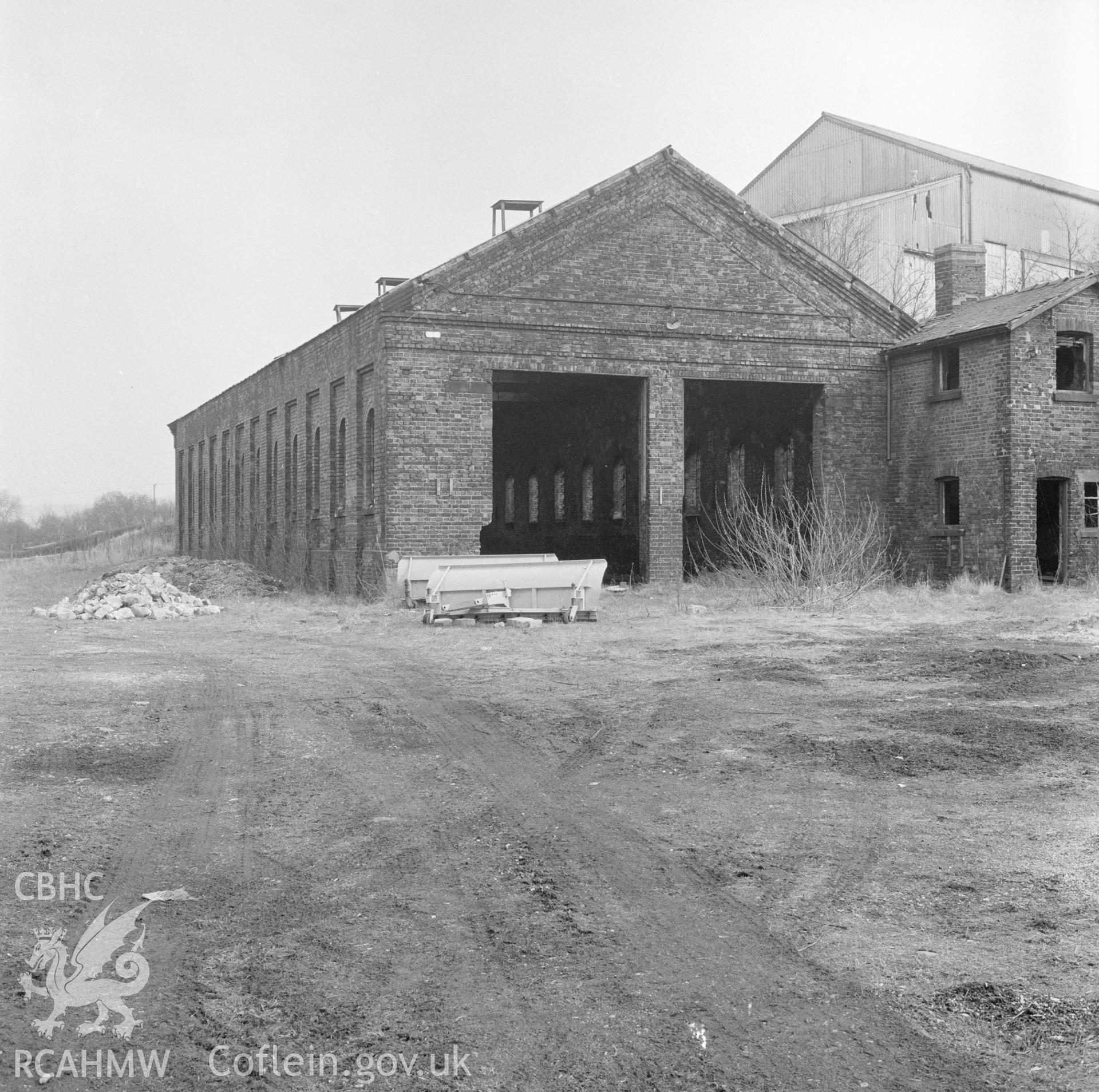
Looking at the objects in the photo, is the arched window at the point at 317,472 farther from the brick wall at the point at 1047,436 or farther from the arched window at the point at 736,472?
the brick wall at the point at 1047,436

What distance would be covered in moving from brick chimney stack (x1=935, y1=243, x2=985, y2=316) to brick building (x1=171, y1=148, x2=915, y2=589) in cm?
236

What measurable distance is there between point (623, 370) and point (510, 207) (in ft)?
19.0

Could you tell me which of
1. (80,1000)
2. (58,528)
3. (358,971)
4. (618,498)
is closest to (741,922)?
(358,971)

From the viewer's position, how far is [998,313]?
1032 inches

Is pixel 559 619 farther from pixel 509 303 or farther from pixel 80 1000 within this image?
pixel 80 1000

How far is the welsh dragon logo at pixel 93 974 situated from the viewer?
14.9 ft

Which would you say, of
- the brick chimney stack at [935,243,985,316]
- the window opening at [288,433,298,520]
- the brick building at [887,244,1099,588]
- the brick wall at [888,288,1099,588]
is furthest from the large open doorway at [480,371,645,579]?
the brick chimney stack at [935,243,985,316]

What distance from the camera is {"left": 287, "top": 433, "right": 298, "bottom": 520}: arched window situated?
32906 mm

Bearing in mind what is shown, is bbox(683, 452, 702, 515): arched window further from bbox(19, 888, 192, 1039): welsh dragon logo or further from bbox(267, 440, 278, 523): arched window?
bbox(19, 888, 192, 1039): welsh dragon logo

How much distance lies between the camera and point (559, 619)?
20.3m

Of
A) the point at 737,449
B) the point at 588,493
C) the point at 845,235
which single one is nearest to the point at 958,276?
the point at 737,449

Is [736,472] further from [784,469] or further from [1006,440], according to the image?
→ [1006,440]

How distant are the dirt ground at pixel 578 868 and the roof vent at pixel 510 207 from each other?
17.6 meters

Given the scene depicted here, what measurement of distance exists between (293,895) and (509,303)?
67.1 ft
